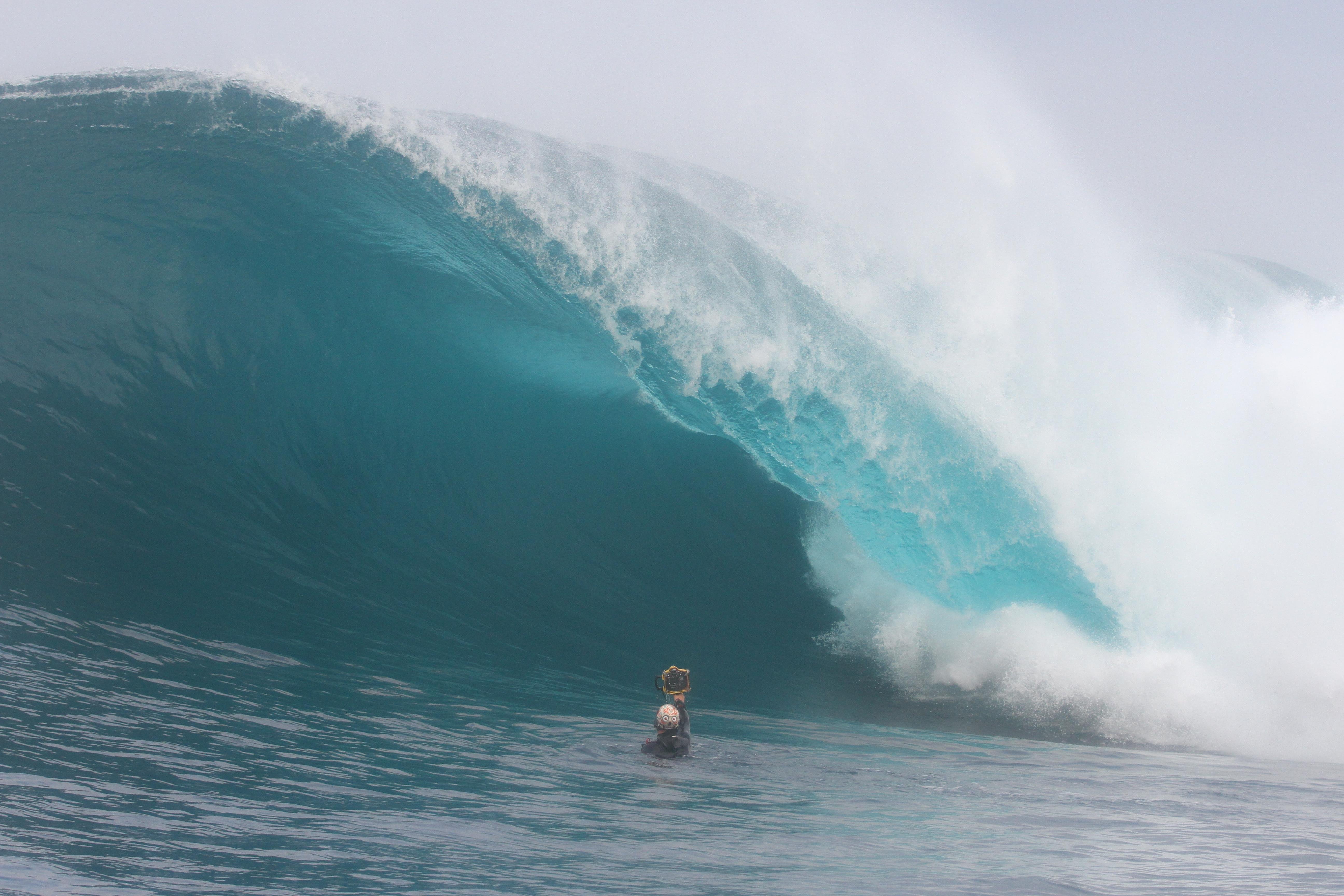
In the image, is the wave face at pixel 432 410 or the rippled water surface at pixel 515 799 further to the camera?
the wave face at pixel 432 410

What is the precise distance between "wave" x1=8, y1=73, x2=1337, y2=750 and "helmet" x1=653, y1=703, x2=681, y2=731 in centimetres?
186

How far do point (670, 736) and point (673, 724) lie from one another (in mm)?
88

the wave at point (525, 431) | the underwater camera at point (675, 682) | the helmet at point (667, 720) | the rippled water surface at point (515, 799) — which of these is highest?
the wave at point (525, 431)

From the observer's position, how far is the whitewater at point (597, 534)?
413cm

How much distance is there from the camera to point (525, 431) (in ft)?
29.2

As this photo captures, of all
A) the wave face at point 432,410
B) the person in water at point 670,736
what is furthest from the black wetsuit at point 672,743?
the wave face at point 432,410

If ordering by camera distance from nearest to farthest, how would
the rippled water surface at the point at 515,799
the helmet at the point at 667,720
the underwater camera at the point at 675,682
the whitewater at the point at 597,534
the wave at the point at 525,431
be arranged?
the rippled water surface at the point at 515,799 < the whitewater at the point at 597,534 < the helmet at the point at 667,720 < the underwater camera at the point at 675,682 < the wave at the point at 525,431

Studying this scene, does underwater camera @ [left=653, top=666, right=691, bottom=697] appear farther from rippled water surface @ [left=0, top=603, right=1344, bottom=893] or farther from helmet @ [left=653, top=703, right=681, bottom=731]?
rippled water surface @ [left=0, top=603, right=1344, bottom=893]

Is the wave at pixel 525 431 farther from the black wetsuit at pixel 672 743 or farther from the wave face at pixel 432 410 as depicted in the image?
the black wetsuit at pixel 672 743

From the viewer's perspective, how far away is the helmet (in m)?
A: 5.52

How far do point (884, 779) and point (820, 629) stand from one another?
2.83 m

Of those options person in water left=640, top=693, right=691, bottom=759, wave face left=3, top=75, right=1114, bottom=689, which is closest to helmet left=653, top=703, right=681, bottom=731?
person in water left=640, top=693, right=691, bottom=759

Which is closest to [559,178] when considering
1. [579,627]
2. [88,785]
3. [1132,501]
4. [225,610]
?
[579,627]

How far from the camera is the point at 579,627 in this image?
25.4 ft
